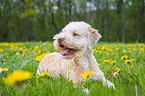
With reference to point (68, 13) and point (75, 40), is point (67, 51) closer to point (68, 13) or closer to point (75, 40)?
point (75, 40)

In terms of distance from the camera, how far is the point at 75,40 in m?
2.11

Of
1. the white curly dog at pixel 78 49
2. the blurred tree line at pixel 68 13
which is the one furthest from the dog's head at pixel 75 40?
the blurred tree line at pixel 68 13

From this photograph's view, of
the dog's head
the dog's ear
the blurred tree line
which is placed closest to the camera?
the dog's head

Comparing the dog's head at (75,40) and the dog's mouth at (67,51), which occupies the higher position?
the dog's head at (75,40)

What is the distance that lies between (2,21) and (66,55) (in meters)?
27.2

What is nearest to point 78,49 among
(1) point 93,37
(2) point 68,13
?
(1) point 93,37

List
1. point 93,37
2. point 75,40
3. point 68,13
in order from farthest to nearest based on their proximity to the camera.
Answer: point 68,13 < point 93,37 < point 75,40

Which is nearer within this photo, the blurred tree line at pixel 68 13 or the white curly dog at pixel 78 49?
the white curly dog at pixel 78 49

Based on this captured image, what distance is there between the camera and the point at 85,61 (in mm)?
2270

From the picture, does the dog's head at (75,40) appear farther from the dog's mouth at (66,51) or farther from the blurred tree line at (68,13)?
the blurred tree line at (68,13)

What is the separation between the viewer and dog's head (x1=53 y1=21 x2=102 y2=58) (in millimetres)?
2062

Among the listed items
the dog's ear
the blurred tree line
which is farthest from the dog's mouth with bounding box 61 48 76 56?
the blurred tree line

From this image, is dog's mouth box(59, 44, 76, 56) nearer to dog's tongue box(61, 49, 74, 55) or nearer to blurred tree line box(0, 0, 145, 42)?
dog's tongue box(61, 49, 74, 55)

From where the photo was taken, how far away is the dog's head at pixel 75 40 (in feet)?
6.77
